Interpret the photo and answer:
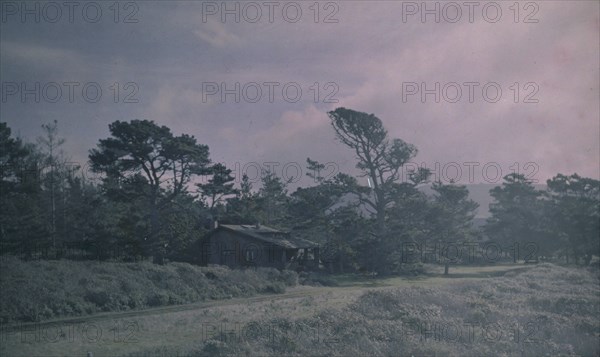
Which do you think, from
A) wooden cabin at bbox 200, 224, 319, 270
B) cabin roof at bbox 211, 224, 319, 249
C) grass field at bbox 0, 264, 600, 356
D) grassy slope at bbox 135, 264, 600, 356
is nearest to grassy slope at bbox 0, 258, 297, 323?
grass field at bbox 0, 264, 600, 356

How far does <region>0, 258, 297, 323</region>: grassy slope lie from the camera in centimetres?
2244

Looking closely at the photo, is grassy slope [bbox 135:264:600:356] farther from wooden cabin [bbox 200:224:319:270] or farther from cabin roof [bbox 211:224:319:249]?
wooden cabin [bbox 200:224:319:270]

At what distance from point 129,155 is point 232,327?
25.2 meters

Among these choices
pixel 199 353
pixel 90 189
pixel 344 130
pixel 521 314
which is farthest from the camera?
pixel 90 189

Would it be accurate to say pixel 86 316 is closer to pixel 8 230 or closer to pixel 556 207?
pixel 8 230

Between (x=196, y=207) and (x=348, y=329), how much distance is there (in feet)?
130

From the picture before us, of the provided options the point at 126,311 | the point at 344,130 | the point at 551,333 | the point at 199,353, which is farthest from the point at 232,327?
the point at 344,130

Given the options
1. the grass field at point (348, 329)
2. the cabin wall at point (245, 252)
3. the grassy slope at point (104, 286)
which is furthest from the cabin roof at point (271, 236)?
the grass field at point (348, 329)

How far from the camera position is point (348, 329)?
17.3m

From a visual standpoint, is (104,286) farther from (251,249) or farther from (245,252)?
(251,249)

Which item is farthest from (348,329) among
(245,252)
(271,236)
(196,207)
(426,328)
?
(196,207)

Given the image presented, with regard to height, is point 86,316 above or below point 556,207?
below

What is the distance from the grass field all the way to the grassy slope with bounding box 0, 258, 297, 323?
5.52 feet

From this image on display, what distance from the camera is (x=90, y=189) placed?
61.8 meters
